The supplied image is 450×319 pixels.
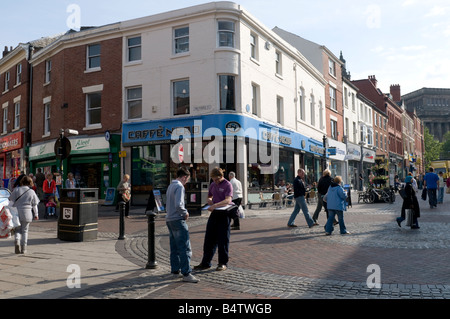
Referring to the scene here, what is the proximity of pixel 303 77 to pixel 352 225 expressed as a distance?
16913 millimetres

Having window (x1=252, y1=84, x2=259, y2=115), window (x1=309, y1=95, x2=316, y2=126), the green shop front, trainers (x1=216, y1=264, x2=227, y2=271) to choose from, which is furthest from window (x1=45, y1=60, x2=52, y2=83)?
trainers (x1=216, y1=264, x2=227, y2=271)

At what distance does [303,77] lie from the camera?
87.5ft

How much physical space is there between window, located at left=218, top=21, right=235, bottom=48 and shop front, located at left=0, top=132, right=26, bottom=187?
15.9 metres

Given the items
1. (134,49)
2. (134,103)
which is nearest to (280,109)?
(134,103)

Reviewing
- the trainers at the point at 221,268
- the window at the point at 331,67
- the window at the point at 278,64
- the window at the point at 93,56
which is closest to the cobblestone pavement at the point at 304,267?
the trainers at the point at 221,268

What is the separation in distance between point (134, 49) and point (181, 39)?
2.90 m

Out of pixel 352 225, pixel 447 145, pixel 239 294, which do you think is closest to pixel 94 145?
pixel 352 225

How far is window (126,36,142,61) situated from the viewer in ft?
66.8

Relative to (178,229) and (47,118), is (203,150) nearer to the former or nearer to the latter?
(47,118)

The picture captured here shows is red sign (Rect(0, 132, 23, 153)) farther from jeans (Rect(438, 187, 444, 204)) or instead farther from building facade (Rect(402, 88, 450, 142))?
building facade (Rect(402, 88, 450, 142))

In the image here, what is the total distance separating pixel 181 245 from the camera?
5805 mm

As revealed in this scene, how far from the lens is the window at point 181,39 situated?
1933 cm

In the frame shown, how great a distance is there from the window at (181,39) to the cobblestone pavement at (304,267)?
11453 mm
